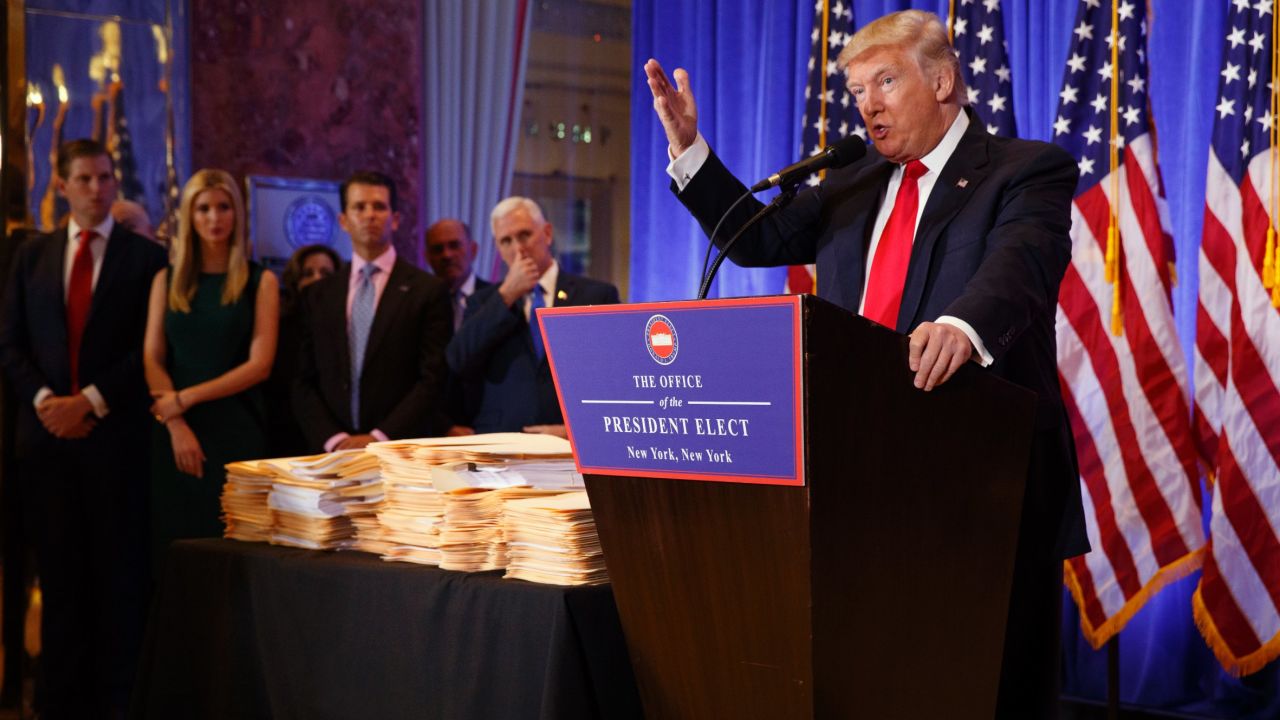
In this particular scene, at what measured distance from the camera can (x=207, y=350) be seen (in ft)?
13.7

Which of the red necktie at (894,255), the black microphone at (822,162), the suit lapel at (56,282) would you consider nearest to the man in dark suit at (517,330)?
the suit lapel at (56,282)

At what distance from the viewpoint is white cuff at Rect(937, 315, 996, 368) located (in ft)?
5.80

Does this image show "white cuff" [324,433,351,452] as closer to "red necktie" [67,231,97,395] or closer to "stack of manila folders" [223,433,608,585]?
"red necktie" [67,231,97,395]

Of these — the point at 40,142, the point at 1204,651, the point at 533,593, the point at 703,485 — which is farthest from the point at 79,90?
the point at 1204,651

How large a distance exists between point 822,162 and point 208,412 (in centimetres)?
277

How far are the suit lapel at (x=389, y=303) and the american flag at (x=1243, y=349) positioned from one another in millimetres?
2487

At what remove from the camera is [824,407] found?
1.62 m

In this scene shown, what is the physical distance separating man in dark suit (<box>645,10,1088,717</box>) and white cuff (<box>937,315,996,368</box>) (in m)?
0.26

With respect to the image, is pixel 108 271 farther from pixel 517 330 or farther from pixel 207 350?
pixel 517 330

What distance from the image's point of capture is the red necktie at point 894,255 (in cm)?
223

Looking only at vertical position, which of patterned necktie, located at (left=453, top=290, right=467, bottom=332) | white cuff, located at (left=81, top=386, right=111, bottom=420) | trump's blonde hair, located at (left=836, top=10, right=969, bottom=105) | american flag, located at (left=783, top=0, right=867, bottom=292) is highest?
american flag, located at (left=783, top=0, right=867, bottom=292)

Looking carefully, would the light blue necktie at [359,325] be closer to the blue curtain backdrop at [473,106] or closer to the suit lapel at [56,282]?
the suit lapel at [56,282]

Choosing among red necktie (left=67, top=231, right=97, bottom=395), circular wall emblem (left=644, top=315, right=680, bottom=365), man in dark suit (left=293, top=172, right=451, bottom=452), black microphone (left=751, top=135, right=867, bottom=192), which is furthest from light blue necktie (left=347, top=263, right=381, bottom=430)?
circular wall emblem (left=644, top=315, right=680, bottom=365)

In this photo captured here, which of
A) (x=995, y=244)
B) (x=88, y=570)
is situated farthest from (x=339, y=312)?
(x=995, y=244)
